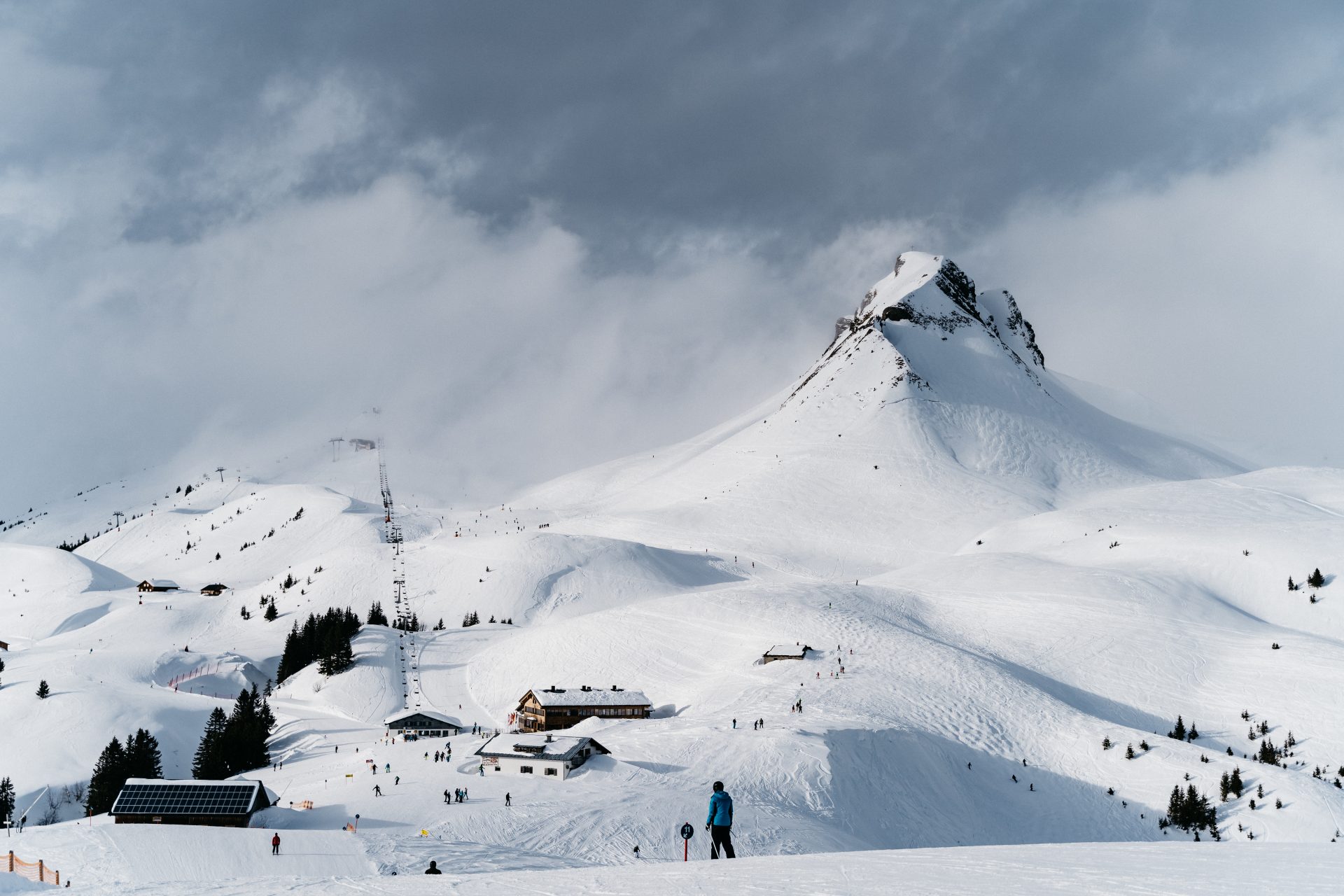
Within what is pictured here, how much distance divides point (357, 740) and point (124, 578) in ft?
295

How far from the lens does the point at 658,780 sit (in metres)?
41.1

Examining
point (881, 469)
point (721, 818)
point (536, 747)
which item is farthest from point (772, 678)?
point (881, 469)

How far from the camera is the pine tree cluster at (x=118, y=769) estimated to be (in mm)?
47000

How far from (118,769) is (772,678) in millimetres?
36421

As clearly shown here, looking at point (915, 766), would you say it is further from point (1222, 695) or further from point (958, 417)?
point (958, 417)

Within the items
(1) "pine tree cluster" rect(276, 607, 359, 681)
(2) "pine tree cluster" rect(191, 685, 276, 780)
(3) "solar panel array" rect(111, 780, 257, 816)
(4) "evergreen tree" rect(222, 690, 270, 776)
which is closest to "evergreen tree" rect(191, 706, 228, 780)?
(2) "pine tree cluster" rect(191, 685, 276, 780)

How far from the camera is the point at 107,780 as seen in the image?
157 feet

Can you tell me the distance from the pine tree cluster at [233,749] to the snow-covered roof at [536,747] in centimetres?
1620

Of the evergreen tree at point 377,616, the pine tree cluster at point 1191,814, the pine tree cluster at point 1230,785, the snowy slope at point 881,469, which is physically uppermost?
the snowy slope at point 881,469

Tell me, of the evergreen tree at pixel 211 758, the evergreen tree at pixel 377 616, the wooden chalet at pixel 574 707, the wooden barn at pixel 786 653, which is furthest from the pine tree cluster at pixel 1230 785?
the evergreen tree at pixel 377 616

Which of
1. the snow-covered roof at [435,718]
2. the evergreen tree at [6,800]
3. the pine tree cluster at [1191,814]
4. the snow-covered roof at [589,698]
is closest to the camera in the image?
the pine tree cluster at [1191,814]

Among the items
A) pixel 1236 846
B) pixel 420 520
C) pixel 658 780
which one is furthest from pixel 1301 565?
pixel 420 520

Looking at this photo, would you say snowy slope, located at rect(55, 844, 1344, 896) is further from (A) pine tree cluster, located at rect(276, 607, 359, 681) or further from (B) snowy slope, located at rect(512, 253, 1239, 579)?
(B) snowy slope, located at rect(512, 253, 1239, 579)

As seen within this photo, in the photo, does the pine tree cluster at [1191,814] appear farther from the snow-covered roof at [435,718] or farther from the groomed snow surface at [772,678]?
the snow-covered roof at [435,718]
